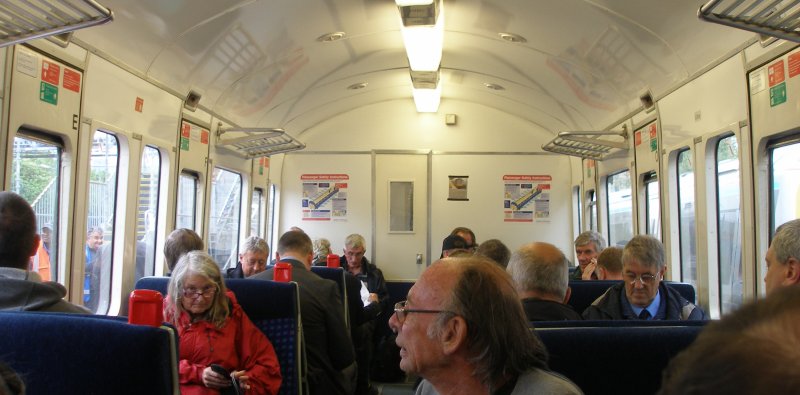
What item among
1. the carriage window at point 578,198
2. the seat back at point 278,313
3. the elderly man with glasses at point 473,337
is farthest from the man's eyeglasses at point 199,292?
the carriage window at point 578,198

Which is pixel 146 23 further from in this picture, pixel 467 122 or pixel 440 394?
A: pixel 467 122

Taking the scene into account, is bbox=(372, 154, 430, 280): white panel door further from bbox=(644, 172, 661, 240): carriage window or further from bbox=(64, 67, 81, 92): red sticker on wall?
bbox=(64, 67, 81, 92): red sticker on wall

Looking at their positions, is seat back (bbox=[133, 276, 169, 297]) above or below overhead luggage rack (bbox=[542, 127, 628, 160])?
below

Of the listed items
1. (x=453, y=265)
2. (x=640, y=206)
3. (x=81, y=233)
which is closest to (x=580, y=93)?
(x=640, y=206)

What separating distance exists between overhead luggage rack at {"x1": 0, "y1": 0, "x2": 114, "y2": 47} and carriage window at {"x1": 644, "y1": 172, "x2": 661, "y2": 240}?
4.76 metres

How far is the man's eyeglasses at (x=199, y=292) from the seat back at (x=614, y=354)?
1.80 meters

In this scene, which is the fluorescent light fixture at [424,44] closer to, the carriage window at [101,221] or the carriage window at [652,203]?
the carriage window at [652,203]

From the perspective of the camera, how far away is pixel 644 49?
5.02 metres

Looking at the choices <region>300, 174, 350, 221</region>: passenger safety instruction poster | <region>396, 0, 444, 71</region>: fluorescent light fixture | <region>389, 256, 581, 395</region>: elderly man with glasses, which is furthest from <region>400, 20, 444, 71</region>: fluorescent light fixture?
<region>389, 256, 581, 395</region>: elderly man with glasses

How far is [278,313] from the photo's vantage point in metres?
3.63

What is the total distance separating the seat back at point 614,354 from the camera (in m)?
2.04

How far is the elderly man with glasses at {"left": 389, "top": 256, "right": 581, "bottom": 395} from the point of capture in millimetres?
1703

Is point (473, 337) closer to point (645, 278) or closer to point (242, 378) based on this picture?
point (242, 378)

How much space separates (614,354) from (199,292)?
6.63 ft
